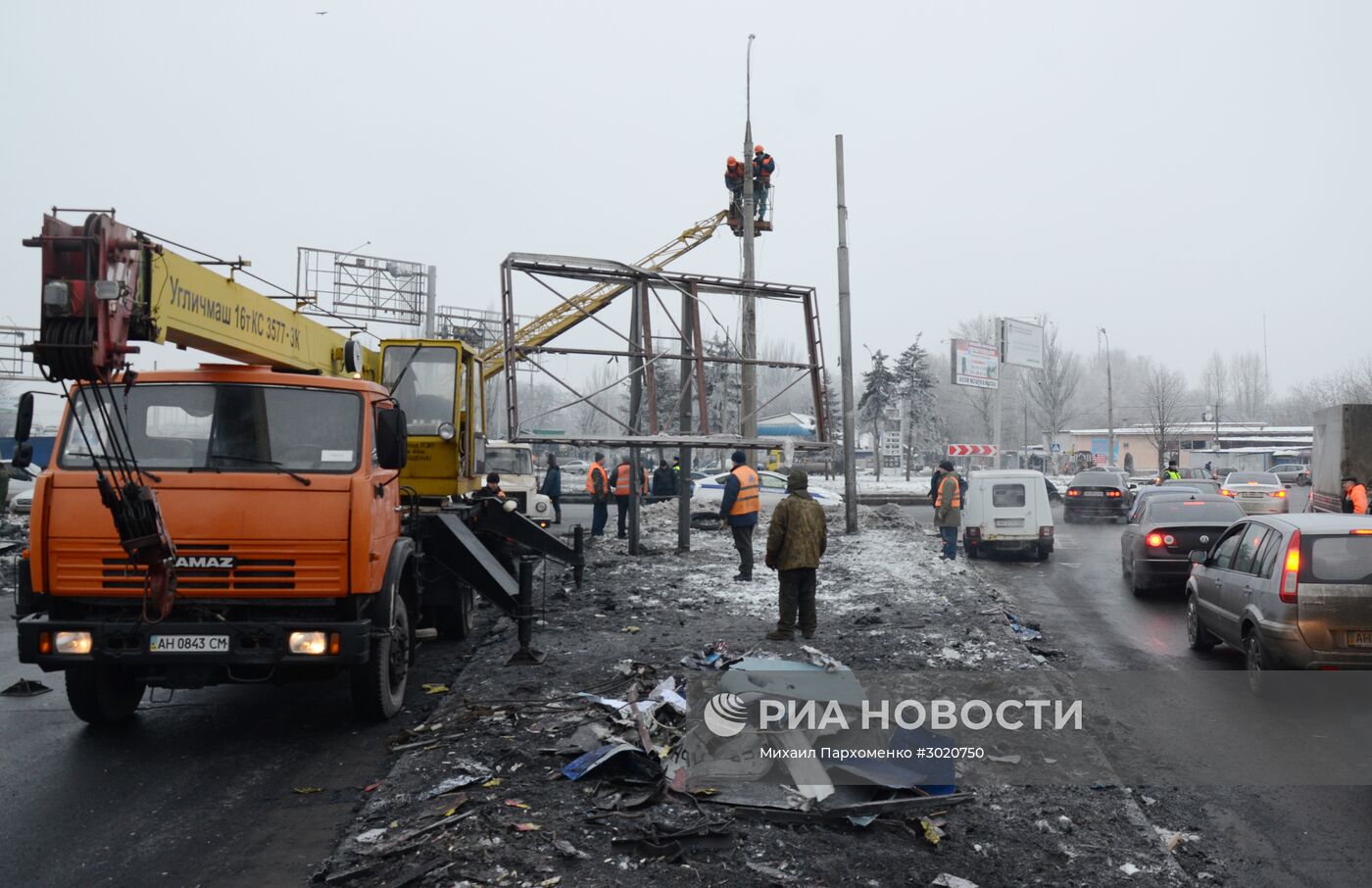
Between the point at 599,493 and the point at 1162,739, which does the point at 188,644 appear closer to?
the point at 1162,739

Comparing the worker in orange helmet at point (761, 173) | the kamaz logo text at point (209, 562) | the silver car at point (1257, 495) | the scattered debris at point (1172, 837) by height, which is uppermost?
the worker in orange helmet at point (761, 173)

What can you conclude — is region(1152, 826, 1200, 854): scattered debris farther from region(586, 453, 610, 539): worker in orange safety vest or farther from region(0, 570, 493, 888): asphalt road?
region(586, 453, 610, 539): worker in orange safety vest

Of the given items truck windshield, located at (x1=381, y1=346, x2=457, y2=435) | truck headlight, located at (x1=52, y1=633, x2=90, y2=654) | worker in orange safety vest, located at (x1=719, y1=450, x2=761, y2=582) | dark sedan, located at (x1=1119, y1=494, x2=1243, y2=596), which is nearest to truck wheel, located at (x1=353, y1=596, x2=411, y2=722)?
truck headlight, located at (x1=52, y1=633, x2=90, y2=654)

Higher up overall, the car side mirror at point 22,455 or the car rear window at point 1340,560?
the car side mirror at point 22,455

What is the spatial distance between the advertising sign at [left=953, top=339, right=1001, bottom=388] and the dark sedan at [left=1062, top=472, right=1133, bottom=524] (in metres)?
15.2

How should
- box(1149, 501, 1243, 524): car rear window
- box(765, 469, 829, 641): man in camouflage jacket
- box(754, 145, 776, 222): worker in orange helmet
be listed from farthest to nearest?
box(754, 145, 776, 222): worker in orange helmet
box(1149, 501, 1243, 524): car rear window
box(765, 469, 829, 641): man in camouflage jacket

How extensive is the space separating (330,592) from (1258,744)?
6516mm

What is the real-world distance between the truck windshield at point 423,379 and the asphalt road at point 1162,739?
23.7ft

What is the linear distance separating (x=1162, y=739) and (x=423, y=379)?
814 cm

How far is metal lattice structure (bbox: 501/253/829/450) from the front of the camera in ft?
39.2

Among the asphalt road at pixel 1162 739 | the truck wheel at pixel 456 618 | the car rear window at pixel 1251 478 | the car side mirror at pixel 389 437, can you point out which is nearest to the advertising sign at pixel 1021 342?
the car rear window at pixel 1251 478

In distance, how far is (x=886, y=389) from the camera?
2574 inches

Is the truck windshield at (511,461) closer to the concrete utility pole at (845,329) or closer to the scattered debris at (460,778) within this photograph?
the concrete utility pole at (845,329)

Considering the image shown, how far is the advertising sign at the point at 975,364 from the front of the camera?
46.4 metres
